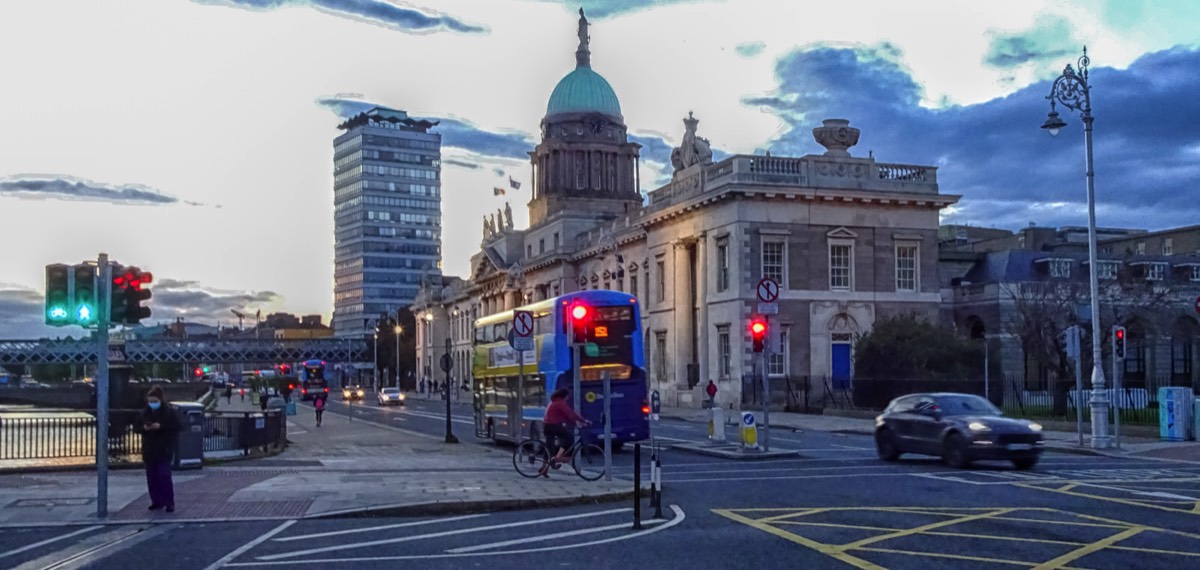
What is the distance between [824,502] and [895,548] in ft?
16.2

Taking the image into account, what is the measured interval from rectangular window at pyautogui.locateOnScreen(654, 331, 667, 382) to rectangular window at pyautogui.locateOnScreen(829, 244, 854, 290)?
12960 mm

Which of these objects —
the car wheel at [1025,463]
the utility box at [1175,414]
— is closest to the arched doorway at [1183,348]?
the utility box at [1175,414]

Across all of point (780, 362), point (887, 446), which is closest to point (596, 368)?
point (887, 446)

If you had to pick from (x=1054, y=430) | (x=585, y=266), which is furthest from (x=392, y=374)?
(x=1054, y=430)

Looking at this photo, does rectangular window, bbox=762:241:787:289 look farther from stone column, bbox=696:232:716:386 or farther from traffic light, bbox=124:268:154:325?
traffic light, bbox=124:268:154:325

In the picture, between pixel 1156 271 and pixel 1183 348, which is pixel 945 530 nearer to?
pixel 1183 348

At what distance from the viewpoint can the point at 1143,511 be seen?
16.2 m

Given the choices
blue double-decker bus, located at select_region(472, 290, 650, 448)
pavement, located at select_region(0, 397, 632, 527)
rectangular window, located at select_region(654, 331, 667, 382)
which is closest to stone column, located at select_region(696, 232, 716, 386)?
rectangular window, located at select_region(654, 331, 667, 382)

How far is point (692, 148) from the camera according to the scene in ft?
236

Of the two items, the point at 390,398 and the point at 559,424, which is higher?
the point at 559,424

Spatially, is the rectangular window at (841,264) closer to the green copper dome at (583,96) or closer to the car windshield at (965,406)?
the car windshield at (965,406)

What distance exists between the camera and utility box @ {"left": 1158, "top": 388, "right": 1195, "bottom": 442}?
103 ft

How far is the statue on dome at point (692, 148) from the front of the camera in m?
71.1

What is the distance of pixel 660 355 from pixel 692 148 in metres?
12.3
